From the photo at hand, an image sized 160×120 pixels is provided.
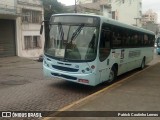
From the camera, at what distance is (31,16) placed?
108 ft

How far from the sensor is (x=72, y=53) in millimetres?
10062

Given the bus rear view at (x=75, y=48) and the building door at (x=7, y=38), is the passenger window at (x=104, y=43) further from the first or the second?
the building door at (x=7, y=38)

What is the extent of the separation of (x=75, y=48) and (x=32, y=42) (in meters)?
24.3

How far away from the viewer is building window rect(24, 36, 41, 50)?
32.4 meters

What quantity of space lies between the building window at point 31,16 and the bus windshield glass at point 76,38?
22.3 meters

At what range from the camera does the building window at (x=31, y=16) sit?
3192 centimetres

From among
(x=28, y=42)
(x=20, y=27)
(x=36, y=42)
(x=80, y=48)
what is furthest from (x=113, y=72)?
(x=36, y=42)

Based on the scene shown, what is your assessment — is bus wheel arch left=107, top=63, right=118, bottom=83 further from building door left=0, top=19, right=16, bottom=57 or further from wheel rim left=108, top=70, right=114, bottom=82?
building door left=0, top=19, right=16, bottom=57

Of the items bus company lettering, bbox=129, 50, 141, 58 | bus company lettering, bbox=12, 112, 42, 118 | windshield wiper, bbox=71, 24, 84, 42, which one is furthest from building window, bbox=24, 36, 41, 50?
bus company lettering, bbox=12, 112, 42, 118

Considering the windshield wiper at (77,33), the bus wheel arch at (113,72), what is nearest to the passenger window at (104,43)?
the windshield wiper at (77,33)

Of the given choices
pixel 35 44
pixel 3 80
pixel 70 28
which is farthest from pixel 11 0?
pixel 70 28

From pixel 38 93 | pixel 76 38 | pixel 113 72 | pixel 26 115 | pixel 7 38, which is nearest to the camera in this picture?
pixel 26 115

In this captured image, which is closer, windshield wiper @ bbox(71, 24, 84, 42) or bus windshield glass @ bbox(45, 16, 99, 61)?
bus windshield glass @ bbox(45, 16, 99, 61)

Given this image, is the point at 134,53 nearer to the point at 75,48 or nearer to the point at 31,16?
the point at 75,48
